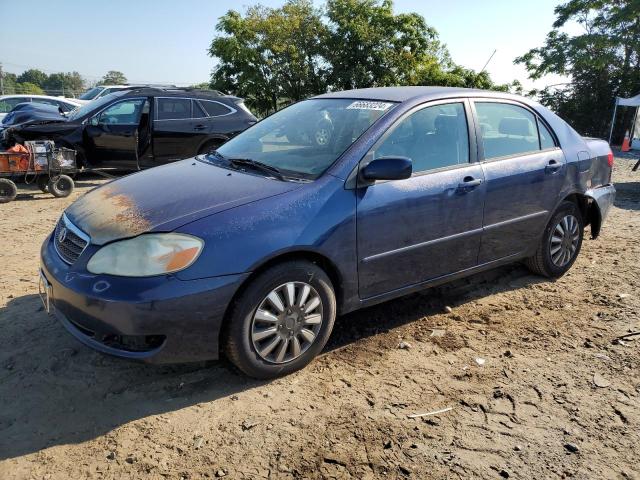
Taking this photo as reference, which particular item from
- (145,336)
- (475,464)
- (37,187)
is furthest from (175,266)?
(37,187)

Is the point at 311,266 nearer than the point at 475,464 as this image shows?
No

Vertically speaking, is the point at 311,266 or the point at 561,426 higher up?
the point at 311,266

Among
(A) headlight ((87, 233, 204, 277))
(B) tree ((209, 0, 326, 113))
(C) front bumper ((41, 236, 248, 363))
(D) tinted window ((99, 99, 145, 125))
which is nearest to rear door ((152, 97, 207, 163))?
(D) tinted window ((99, 99, 145, 125))

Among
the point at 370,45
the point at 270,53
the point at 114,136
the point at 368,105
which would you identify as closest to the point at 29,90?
the point at 270,53

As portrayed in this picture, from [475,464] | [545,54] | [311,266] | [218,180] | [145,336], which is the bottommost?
[475,464]

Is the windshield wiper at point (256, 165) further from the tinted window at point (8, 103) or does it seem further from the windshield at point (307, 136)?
the tinted window at point (8, 103)

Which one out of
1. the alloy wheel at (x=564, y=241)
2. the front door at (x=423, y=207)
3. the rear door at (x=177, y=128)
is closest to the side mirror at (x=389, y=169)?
the front door at (x=423, y=207)

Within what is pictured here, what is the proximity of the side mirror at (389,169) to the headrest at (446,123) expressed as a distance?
2.50 ft

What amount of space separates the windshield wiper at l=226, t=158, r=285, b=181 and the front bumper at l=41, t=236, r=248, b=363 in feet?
2.91

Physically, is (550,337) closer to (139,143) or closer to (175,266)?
(175,266)

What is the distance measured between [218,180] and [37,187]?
737 centimetres

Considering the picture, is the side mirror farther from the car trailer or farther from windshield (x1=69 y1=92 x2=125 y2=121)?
windshield (x1=69 y1=92 x2=125 y2=121)

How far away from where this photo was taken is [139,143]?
30.5 ft

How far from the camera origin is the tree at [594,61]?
25.7 m
